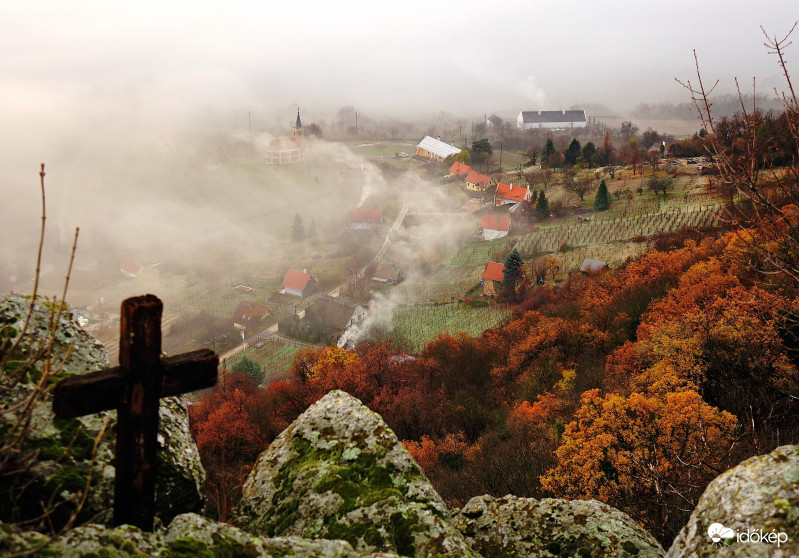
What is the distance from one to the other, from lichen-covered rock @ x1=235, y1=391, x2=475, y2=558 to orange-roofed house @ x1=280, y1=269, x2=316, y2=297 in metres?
85.9

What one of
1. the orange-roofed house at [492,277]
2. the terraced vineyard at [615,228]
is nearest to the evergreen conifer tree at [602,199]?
the terraced vineyard at [615,228]

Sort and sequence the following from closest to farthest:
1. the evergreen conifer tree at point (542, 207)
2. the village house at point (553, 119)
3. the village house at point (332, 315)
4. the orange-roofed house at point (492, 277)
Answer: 1. the orange-roofed house at point (492, 277)
2. the village house at point (332, 315)
3. the evergreen conifer tree at point (542, 207)
4. the village house at point (553, 119)

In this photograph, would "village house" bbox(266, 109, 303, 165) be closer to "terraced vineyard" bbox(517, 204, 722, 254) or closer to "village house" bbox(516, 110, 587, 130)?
"village house" bbox(516, 110, 587, 130)

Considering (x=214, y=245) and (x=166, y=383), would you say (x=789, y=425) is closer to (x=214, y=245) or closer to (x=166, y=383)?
(x=166, y=383)

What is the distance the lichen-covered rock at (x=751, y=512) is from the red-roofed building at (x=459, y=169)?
13728 cm

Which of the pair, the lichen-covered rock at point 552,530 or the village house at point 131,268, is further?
the village house at point 131,268

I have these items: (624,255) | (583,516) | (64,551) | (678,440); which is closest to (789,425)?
(678,440)

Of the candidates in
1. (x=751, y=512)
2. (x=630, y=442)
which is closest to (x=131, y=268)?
(x=630, y=442)

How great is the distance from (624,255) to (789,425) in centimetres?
5045

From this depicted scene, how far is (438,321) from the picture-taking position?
69.3m

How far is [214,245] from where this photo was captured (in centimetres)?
14025

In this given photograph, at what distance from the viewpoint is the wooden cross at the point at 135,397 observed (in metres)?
4.92

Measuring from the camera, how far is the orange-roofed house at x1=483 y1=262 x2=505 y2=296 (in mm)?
74500

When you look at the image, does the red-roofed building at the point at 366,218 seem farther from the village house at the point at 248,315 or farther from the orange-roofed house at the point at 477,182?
the village house at the point at 248,315
